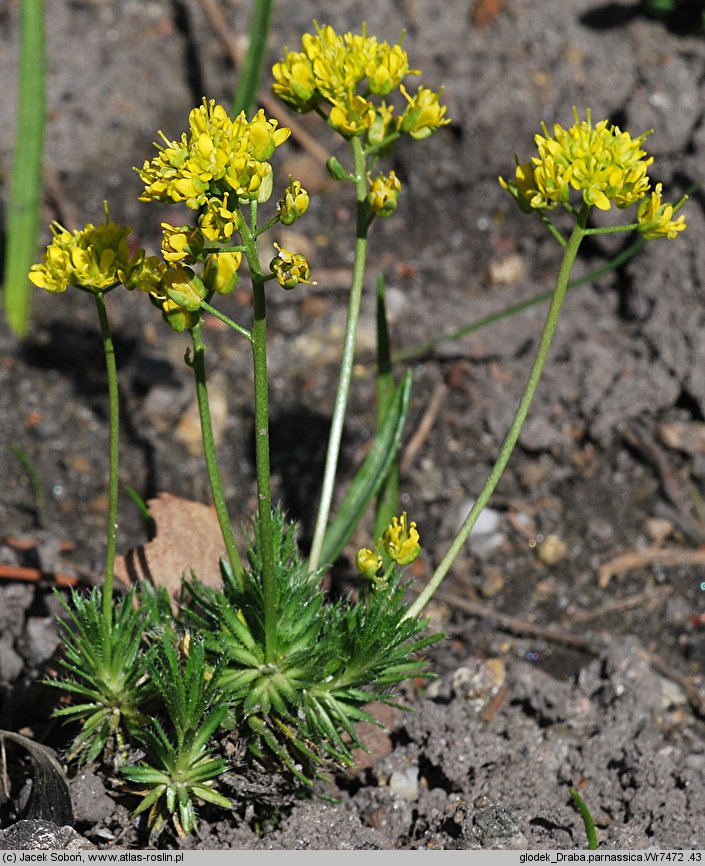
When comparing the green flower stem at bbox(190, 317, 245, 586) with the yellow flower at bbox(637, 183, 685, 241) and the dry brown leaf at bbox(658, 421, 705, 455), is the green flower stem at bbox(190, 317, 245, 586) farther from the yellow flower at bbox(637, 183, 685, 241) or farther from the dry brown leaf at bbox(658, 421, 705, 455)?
the dry brown leaf at bbox(658, 421, 705, 455)

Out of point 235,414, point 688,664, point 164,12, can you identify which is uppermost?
point 164,12

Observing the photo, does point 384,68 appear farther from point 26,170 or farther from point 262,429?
point 26,170

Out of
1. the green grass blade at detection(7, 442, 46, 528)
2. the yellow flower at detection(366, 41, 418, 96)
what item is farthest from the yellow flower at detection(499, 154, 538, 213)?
the green grass blade at detection(7, 442, 46, 528)

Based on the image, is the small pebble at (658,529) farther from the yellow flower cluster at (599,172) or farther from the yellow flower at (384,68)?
the yellow flower at (384,68)

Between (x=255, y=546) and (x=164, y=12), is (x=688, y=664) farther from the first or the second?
(x=164, y=12)

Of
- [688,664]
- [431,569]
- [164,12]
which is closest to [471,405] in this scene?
[431,569]

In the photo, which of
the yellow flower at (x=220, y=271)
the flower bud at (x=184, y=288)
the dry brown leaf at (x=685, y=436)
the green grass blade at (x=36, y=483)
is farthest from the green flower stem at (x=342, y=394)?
the dry brown leaf at (x=685, y=436)

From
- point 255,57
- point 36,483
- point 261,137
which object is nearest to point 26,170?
point 255,57
